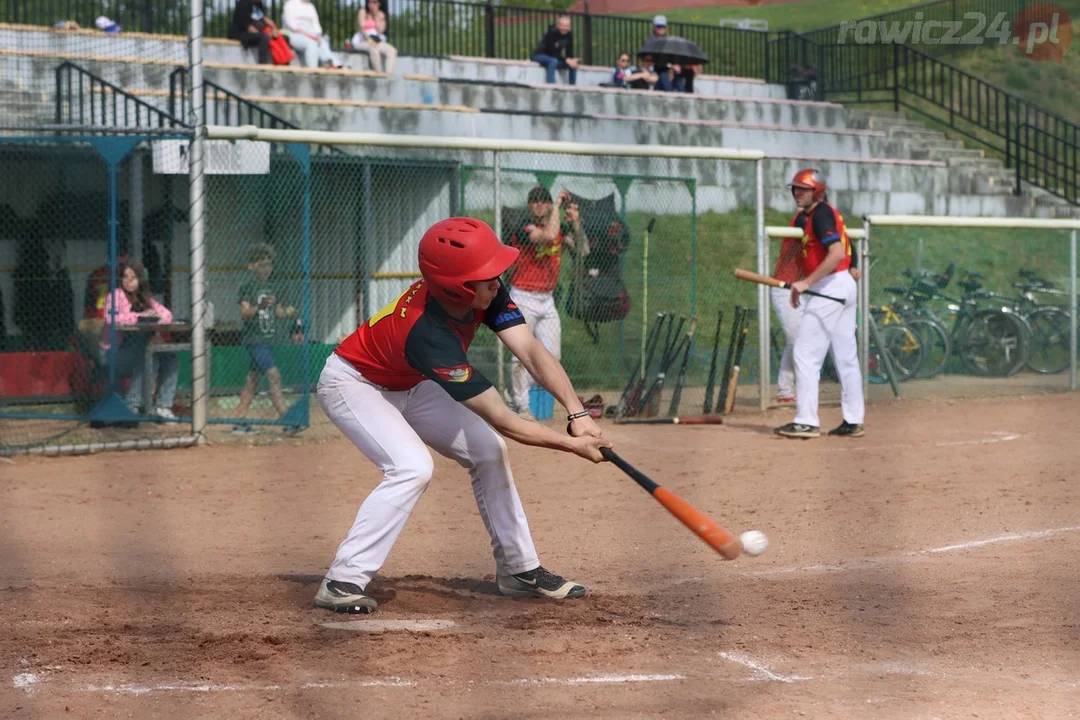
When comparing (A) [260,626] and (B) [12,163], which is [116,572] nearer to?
(A) [260,626]

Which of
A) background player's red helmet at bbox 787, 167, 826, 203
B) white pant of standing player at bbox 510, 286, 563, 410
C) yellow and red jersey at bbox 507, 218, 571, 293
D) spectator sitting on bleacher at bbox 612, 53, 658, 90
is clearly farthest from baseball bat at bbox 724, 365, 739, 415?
spectator sitting on bleacher at bbox 612, 53, 658, 90

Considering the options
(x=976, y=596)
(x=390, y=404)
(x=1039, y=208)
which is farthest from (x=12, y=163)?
(x=1039, y=208)

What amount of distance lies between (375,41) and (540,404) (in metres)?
10.1

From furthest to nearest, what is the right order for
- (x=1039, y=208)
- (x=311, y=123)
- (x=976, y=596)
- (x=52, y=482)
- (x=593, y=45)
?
(x=593, y=45) < (x=1039, y=208) < (x=311, y=123) < (x=52, y=482) < (x=976, y=596)

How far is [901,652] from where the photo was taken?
488 cm

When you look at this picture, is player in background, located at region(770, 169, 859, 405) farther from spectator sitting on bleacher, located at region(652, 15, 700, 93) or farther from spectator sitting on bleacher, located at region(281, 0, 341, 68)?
spectator sitting on bleacher, located at region(652, 15, 700, 93)

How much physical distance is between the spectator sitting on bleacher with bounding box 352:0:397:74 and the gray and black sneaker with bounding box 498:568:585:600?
14.9 m

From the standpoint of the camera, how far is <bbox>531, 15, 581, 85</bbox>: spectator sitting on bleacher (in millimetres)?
22453

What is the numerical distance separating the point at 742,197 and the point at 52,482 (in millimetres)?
10662

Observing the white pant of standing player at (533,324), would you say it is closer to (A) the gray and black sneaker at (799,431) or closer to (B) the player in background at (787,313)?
(A) the gray and black sneaker at (799,431)

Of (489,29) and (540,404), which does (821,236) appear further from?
(489,29)

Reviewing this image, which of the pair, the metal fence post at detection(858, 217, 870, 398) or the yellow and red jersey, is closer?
the yellow and red jersey

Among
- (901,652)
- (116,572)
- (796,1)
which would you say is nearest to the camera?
(901,652)

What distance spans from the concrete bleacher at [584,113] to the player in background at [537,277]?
5.89 m
